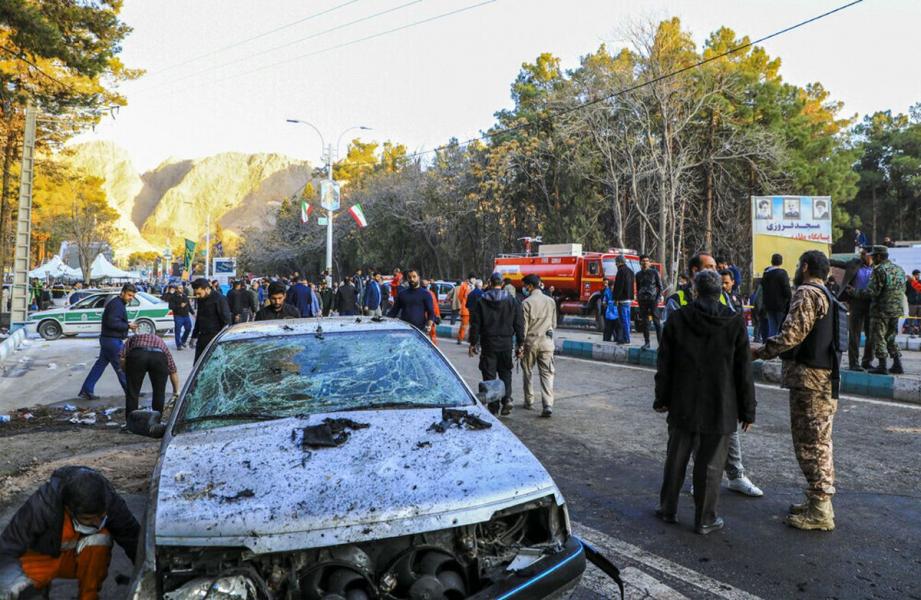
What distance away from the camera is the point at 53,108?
21969 mm

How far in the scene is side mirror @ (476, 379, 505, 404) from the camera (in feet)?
14.1

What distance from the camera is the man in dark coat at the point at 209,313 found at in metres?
10.6

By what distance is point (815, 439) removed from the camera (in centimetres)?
441

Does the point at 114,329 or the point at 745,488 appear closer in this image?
the point at 745,488

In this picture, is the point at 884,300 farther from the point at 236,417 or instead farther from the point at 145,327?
the point at 145,327

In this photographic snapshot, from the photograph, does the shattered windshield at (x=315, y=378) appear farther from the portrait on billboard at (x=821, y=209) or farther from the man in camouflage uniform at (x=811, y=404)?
the portrait on billboard at (x=821, y=209)

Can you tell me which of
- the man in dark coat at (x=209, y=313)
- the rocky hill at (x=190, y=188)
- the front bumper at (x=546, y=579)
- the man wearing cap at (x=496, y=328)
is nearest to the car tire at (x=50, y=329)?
the man in dark coat at (x=209, y=313)

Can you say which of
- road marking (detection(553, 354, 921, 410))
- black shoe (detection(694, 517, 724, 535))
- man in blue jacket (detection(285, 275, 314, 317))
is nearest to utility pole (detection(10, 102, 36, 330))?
man in blue jacket (detection(285, 275, 314, 317))

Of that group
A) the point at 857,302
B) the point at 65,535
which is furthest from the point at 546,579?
the point at 857,302

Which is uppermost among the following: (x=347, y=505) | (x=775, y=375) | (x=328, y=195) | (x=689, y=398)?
(x=328, y=195)

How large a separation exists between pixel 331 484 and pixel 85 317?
20.3 metres

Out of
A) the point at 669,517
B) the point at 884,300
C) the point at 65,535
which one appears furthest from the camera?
the point at 884,300

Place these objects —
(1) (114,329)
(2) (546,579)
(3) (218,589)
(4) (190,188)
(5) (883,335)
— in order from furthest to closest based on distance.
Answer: (4) (190,188), (5) (883,335), (1) (114,329), (2) (546,579), (3) (218,589)

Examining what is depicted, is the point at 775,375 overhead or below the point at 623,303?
below
